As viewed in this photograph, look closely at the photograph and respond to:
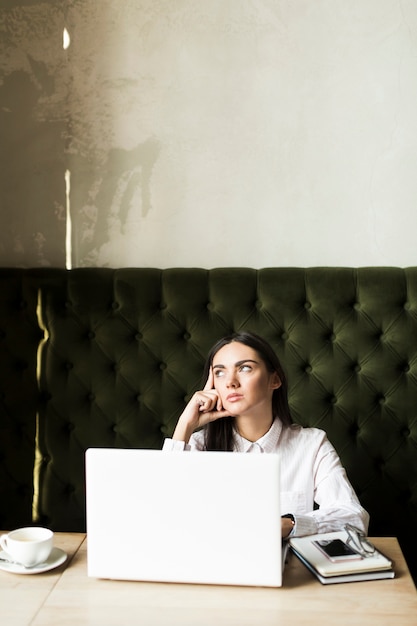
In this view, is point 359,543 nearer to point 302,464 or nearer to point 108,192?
point 302,464

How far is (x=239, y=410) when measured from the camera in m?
1.95

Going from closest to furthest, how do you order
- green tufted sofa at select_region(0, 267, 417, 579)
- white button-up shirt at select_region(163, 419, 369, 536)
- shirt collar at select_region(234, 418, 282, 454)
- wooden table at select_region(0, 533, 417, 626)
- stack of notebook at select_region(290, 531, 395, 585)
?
wooden table at select_region(0, 533, 417, 626), stack of notebook at select_region(290, 531, 395, 585), white button-up shirt at select_region(163, 419, 369, 536), shirt collar at select_region(234, 418, 282, 454), green tufted sofa at select_region(0, 267, 417, 579)

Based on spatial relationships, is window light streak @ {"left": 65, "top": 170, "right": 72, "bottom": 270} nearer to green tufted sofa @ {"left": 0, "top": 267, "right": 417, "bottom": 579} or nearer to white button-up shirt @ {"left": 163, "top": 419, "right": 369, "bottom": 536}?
green tufted sofa @ {"left": 0, "top": 267, "right": 417, "bottom": 579}

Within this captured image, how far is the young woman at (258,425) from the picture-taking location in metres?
1.95

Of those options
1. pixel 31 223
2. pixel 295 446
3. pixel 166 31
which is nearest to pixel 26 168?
pixel 31 223

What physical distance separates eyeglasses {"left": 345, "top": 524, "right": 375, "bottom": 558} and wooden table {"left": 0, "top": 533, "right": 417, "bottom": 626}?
7cm

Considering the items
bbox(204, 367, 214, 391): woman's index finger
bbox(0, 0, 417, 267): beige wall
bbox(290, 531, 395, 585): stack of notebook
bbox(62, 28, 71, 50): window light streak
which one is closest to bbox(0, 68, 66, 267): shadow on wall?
bbox(0, 0, 417, 267): beige wall

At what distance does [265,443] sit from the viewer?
6.59 feet

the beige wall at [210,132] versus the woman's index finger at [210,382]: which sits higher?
the beige wall at [210,132]

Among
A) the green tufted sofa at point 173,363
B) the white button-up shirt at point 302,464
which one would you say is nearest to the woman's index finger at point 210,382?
the white button-up shirt at point 302,464

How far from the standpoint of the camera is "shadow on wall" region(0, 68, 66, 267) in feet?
8.36

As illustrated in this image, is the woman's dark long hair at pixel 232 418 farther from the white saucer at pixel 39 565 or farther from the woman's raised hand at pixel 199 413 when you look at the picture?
the white saucer at pixel 39 565

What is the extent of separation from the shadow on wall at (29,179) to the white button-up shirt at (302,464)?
0.93 m

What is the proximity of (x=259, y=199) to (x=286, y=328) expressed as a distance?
0.47m
